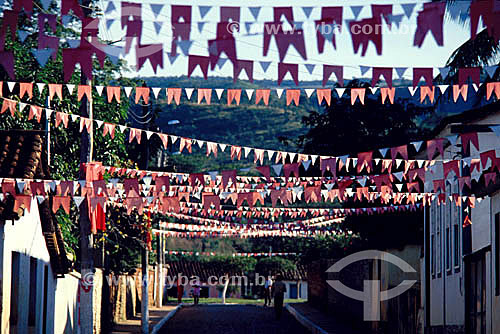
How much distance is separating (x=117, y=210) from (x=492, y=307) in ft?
38.2

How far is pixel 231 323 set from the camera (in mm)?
30344

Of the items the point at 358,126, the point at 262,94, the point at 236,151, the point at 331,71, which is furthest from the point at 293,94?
the point at 358,126

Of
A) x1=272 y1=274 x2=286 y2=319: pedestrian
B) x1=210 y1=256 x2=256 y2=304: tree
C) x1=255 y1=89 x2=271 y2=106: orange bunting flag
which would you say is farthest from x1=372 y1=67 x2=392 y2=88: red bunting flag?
x1=210 y1=256 x2=256 y2=304: tree

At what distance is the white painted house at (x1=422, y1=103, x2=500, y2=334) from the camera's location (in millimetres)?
16125

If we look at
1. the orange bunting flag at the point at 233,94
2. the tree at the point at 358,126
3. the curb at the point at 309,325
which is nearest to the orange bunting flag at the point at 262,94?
the orange bunting flag at the point at 233,94

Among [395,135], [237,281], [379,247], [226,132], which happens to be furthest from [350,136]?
[226,132]

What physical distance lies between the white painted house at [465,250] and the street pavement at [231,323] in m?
5.30

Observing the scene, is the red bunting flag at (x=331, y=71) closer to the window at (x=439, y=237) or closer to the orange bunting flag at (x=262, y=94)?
the orange bunting flag at (x=262, y=94)

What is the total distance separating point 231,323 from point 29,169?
49.0ft

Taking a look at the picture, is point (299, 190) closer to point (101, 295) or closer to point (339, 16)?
point (339, 16)

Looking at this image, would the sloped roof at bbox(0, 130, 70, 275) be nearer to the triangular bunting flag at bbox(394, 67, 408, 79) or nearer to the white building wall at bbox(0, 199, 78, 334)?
the white building wall at bbox(0, 199, 78, 334)

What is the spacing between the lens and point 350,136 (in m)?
38.0

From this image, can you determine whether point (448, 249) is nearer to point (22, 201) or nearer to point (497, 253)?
point (497, 253)

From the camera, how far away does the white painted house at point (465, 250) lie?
16.1 m
